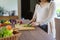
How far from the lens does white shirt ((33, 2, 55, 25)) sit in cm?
203

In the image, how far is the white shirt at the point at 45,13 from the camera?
2031 mm

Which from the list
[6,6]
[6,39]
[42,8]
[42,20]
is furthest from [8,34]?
[6,6]

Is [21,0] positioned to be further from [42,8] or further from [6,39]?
[6,39]

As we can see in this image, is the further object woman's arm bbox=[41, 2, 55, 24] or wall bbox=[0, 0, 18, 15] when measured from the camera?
wall bbox=[0, 0, 18, 15]

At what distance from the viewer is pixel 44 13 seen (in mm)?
2148

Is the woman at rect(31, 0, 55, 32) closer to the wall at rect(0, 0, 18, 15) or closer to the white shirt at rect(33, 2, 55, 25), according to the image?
the white shirt at rect(33, 2, 55, 25)

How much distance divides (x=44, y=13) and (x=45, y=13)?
0.02m

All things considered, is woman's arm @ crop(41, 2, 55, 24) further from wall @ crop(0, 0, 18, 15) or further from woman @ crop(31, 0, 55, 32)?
wall @ crop(0, 0, 18, 15)

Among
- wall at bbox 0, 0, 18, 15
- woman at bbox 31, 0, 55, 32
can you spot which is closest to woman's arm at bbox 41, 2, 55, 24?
woman at bbox 31, 0, 55, 32

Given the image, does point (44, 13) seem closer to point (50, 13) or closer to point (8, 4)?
point (50, 13)

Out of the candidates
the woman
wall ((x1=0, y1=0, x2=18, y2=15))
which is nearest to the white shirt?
the woman

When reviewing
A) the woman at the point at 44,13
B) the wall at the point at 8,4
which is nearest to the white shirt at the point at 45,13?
the woman at the point at 44,13

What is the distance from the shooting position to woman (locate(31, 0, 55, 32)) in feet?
6.57

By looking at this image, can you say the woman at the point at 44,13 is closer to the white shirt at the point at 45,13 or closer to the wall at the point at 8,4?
the white shirt at the point at 45,13
